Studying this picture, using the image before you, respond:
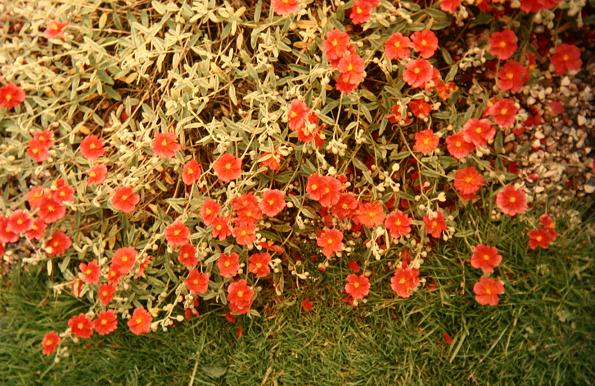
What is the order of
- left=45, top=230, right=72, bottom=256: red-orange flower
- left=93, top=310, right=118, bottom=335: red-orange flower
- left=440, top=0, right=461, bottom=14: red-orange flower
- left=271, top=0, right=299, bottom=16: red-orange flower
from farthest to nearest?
left=45, top=230, right=72, bottom=256: red-orange flower, left=93, top=310, right=118, bottom=335: red-orange flower, left=271, top=0, right=299, bottom=16: red-orange flower, left=440, top=0, right=461, bottom=14: red-orange flower

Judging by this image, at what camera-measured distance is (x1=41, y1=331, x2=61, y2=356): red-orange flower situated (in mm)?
2523

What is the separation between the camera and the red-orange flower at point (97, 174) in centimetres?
243

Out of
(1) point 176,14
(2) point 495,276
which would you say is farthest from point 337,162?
(1) point 176,14

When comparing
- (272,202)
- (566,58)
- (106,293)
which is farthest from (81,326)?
(566,58)

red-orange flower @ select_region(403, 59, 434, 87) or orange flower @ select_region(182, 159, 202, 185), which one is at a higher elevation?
red-orange flower @ select_region(403, 59, 434, 87)

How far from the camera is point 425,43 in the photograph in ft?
7.38

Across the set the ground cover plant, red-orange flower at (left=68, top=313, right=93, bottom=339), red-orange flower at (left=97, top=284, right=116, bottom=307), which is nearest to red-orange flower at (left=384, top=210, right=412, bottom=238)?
the ground cover plant

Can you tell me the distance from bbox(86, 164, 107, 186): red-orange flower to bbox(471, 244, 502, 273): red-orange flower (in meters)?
1.54

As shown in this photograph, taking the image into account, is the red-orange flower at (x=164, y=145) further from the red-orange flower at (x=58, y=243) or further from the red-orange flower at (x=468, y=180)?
the red-orange flower at (x=468, y=180)

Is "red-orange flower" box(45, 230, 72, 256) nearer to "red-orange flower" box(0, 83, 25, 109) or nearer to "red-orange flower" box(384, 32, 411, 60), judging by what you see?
"red-orange flower" box(0, 83, 25, 109)

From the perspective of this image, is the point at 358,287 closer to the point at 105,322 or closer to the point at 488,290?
the point at 488,290

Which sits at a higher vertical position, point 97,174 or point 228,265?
point 97,174

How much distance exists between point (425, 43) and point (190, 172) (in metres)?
1.05

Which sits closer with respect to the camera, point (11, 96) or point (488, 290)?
point (488, 290)
